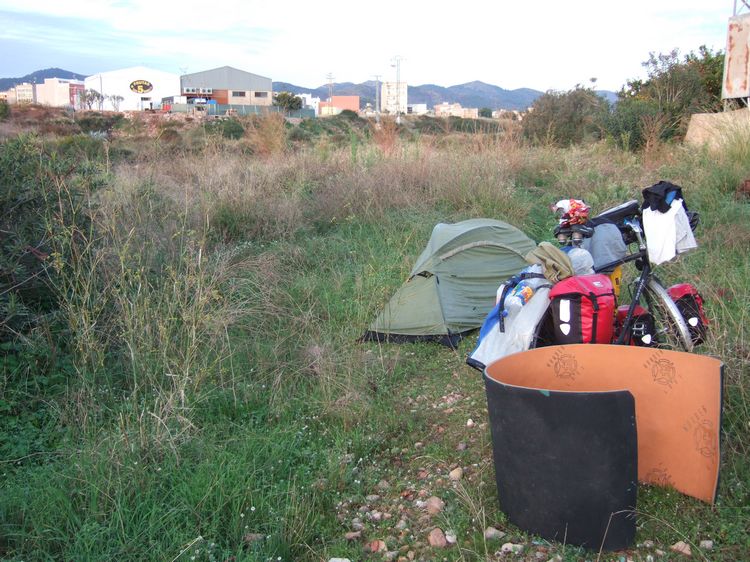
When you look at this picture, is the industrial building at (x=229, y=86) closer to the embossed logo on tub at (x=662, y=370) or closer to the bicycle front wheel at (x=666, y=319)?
the bicycle front wheel at (x=666, y=319)

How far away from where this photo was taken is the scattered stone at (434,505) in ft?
9.61

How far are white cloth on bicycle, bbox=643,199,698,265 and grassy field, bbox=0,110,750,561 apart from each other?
500 millimetres

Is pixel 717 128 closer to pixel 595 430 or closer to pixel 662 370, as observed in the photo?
pixel 662 370

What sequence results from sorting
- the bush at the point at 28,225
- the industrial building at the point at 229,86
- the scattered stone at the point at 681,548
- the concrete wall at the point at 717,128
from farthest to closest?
the industrial building at the point at 229,86 → the concrete wall at the point at 717,128 → the bush at the point at 28,225 → the scattered stone at the point at 681,548

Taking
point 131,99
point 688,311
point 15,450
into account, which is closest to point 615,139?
point 688,311

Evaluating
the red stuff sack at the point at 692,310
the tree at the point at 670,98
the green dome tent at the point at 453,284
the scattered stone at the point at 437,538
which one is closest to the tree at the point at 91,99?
the tree at the point at 670,98

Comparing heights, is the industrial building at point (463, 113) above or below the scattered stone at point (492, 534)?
above

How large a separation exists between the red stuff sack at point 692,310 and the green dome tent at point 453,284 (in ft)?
6.23

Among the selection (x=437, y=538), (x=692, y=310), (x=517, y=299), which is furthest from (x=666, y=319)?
(x=437, y=538)

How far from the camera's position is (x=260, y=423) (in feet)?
12.4

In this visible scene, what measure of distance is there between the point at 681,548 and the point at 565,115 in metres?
13.6

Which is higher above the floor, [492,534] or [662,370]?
[662,370]

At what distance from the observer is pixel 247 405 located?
394cm

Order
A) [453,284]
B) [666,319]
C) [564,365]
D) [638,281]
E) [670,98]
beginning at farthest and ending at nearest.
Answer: [670,98], [453,284], [638,281], [666,319], [564,365]
